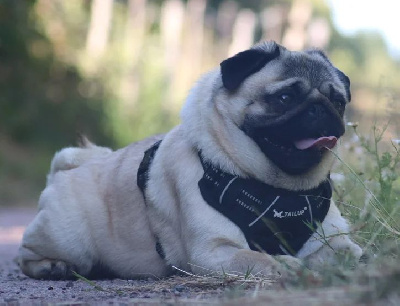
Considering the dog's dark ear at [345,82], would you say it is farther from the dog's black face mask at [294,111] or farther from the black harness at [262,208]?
the black harness at [262,208]

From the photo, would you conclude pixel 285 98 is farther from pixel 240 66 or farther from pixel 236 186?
pixel 236 186

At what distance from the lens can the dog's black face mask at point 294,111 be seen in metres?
4.36

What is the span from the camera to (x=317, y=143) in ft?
14.3

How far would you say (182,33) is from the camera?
20.8 metres

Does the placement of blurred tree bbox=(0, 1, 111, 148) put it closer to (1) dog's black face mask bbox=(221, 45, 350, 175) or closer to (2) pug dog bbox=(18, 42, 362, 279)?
(2) pug dog bbox=(18, 42, 362, 279)

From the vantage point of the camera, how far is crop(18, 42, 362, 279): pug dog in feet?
Result: 14.3

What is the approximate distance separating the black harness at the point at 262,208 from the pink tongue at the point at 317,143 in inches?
11.5

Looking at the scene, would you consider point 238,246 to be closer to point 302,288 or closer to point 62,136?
point 302,288

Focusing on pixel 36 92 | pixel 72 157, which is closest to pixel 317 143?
pixel 72 157

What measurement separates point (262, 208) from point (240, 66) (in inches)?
35.1

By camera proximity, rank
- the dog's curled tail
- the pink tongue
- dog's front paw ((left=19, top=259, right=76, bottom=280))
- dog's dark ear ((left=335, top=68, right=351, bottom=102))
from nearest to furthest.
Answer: the pink tongue
dog's dark ear ((left=335, top=68, right=351, bottom=102))
dog's front paw ((left=19, top=259, right=76, bottom=280))
the dog's curled tail

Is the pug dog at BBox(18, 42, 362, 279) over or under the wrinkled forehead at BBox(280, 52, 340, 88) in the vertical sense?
under

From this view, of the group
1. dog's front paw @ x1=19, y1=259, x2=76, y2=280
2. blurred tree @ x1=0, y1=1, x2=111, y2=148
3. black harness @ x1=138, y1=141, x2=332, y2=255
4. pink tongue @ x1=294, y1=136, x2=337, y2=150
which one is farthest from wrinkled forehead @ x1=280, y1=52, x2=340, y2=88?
blurred tree @ x1=0, y1=1, x2=111, y2=148

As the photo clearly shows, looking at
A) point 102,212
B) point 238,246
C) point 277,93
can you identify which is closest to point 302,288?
point 238,246
